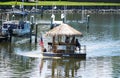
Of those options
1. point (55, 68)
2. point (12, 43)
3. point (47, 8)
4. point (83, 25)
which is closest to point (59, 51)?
point (55, 68)

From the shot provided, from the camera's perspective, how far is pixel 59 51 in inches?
2176

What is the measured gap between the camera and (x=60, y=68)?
1950 inches

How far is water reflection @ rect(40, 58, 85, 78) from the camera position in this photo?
45844 mm

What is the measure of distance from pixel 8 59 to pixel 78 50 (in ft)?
22.3

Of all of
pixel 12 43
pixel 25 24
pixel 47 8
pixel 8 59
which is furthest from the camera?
pixel 47 8

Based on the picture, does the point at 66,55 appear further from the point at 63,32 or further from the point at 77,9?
the point at 77,9

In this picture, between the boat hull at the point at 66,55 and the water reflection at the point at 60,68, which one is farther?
the boat hull at the point at 66,55

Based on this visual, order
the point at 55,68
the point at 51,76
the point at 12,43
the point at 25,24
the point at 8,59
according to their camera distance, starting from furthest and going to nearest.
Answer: the point at 25,24 < the point at 12,43 < the point at 8,59 < the point at 55,68 < the point at 51,76

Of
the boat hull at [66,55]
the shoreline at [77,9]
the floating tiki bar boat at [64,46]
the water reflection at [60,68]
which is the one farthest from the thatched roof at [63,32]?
the shoreline at [77,9]

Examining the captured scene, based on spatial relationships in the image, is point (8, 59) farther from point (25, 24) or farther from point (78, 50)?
point (25, 24)

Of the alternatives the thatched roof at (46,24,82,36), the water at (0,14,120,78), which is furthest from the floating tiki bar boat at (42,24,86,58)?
the water at (0,14,120,78)

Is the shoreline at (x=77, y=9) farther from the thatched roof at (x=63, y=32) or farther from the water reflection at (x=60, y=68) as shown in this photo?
the water reflection at (x=60, y=68)

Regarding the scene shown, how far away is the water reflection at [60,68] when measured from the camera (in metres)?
45.8

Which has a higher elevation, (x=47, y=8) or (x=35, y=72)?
(x=47, y=8)
